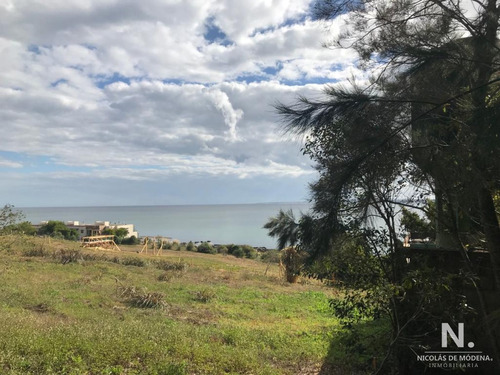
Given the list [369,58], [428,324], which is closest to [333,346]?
[428,324]

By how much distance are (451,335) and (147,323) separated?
545 cm

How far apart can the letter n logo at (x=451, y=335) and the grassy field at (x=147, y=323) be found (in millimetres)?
1840

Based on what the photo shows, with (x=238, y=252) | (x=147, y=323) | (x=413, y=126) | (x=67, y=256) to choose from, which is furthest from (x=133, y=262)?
Result: (x=238, y=252)

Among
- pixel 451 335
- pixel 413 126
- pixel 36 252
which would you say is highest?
pixel 413 126

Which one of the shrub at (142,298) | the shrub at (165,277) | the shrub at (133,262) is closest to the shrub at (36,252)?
the shrub at (133,262)

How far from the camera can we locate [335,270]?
418cm

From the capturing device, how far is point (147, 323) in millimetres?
7574

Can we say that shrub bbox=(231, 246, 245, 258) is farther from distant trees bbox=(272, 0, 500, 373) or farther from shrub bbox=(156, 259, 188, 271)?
distant trees bbox=(272, 0, 500, 373)

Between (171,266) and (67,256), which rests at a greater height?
(67,256)

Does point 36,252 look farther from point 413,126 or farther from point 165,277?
point 413,126

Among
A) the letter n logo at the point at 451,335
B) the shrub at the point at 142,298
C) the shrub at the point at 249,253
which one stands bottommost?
the shrub at the point at 249,253

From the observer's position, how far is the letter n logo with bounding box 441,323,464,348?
4.05 metres

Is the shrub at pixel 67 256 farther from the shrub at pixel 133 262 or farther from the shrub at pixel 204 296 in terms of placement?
the shrub at pixel 204 296

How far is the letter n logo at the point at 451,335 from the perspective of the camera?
4.05m
